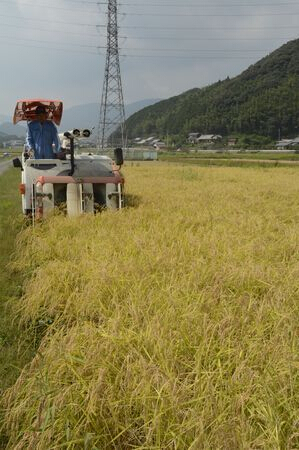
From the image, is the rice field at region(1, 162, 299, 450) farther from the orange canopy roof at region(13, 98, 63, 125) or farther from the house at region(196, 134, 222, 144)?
the house at region(196, 134, 222, 144)

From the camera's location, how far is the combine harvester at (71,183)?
7.44m

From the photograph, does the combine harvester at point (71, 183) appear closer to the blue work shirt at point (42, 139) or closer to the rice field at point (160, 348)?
the blue work shirt at point (42, 139)

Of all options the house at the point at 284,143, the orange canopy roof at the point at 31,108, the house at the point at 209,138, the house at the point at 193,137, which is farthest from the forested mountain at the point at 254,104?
the orange canopy roof at the point at 31,108

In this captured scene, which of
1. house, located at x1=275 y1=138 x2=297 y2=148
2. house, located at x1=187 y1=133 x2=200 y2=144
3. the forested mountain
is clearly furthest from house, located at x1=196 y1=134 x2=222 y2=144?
house, located at x1=275 y1=138 x2=297 y2=148

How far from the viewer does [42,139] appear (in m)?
8.49

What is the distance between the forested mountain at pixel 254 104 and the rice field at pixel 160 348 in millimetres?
93221

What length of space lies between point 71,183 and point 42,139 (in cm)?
153

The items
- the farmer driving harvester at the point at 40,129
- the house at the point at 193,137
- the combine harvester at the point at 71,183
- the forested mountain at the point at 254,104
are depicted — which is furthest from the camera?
the house at the point at 193,137

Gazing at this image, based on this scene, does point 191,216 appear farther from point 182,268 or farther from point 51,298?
point 51,298

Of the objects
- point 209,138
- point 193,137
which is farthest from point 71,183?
point 193,137

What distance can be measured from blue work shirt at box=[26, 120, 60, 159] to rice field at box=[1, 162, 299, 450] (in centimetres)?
365

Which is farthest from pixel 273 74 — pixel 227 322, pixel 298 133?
pixel 227 322

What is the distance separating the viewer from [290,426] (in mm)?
2057

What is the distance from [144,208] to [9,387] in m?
5.45
